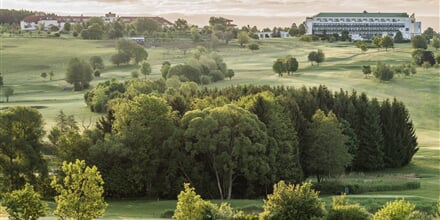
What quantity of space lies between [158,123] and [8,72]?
9090 centimetres

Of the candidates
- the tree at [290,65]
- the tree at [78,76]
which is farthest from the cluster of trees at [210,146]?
the tree at [290,65]

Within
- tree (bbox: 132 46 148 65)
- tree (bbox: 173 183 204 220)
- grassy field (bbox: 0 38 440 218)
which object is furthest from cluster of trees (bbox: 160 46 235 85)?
tree (bbox: 173 183 204 220)

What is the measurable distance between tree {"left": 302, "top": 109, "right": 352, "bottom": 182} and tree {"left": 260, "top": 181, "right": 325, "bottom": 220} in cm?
2391

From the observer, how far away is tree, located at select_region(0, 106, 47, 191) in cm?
4828

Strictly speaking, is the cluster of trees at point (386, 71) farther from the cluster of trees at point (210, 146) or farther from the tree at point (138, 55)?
the cluster of trees at point (210, 146)

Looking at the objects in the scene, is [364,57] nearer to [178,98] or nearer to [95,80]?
[95,80]

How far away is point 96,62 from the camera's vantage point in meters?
144

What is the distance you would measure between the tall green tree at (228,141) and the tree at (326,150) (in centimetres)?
777

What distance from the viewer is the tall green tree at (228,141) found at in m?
49.2

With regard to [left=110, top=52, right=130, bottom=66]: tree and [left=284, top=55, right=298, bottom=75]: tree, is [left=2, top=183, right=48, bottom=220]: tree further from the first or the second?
[left=110, top=52, right=130, bottom=66]: tree

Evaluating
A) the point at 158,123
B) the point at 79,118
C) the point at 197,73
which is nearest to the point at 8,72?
the point at 197,73

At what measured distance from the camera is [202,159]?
52.3 metres

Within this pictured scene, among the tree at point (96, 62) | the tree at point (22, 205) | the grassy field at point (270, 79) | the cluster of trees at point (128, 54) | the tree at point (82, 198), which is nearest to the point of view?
the tree at point (82, 198)

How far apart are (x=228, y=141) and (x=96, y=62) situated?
3891 inches
